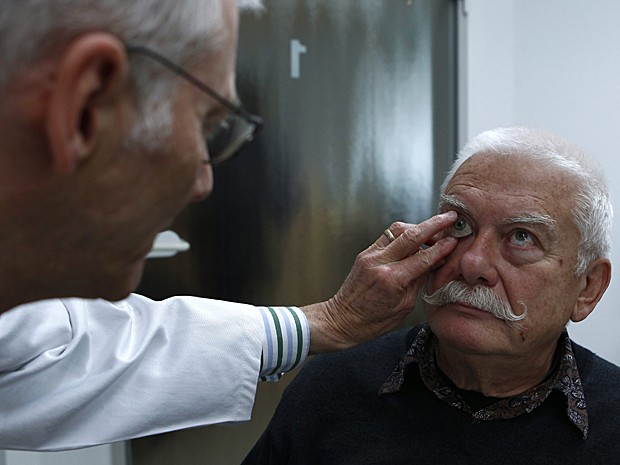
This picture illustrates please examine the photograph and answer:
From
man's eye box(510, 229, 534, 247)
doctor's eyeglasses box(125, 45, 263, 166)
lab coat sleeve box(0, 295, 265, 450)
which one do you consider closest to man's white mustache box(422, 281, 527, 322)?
man's eye box(510, 229, 534, 247)

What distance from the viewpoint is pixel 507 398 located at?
4.56ft

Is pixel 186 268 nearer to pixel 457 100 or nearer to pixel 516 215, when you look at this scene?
pixel 516 215

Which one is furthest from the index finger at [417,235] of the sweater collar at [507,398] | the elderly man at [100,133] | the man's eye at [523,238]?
the elderly man at [100,133]

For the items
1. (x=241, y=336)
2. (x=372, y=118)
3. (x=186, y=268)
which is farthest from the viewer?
(x=372, y=118)

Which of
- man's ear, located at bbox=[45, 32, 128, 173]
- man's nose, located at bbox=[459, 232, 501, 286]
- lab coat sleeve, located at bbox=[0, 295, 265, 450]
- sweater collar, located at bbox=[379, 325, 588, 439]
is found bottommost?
sweater collar, located at bbox=[379, 325, 588, 439]

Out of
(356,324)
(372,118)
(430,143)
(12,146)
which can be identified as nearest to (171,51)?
(12,146)

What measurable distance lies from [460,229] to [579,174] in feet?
0.78

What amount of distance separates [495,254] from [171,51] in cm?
89

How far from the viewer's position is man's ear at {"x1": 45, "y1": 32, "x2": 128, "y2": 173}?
56 centimetres

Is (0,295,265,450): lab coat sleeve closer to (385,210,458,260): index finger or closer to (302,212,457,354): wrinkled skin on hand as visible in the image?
(302,212,457,354): wrinkled skin on hand

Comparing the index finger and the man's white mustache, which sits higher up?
the index finger

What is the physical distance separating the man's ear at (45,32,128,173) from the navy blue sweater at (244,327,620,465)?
3.22 ft

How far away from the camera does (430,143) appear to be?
261cm

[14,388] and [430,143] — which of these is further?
[430,143]
